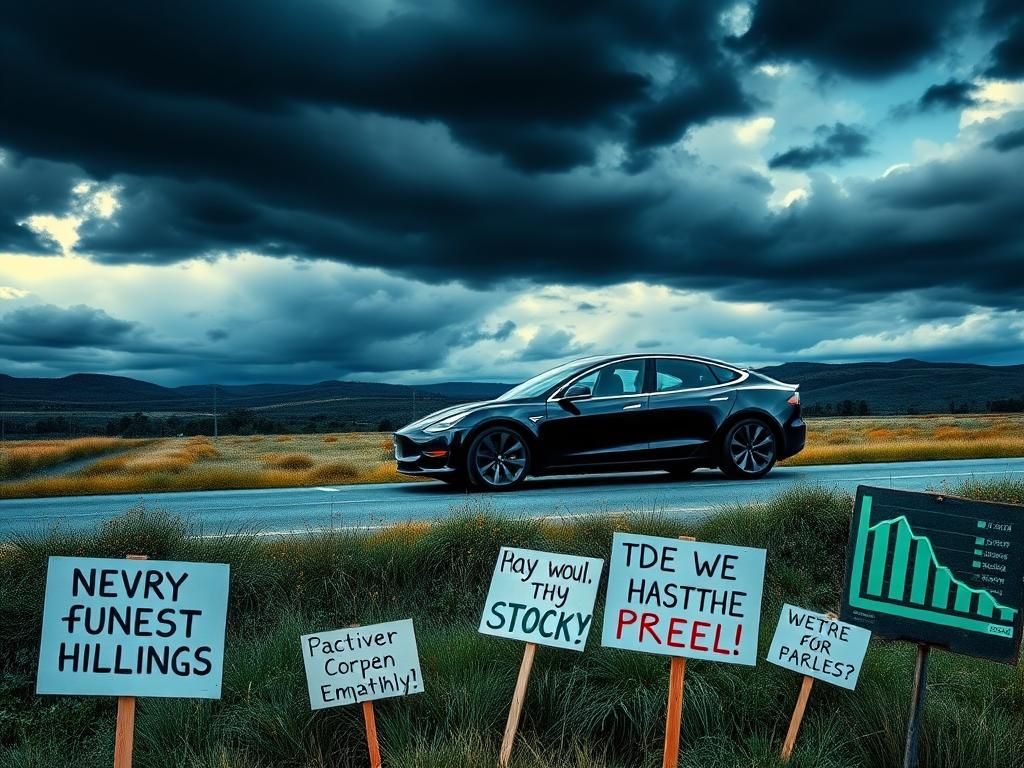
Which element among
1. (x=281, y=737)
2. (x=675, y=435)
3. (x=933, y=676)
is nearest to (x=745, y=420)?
(x=675, y=435)

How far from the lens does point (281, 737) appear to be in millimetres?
4004

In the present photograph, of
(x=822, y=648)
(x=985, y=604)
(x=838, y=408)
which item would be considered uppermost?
(x=838, y=408)

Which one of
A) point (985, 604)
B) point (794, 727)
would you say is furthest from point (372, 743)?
point (985, 604)

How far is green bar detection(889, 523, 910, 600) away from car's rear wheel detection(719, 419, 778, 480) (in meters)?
8.98

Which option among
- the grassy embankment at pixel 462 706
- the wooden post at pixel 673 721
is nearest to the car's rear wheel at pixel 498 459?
the grassy embankment at pixel 462 706

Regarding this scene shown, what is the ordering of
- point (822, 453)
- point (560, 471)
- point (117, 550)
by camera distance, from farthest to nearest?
point (822, 453), point (560, 471), point (117, 550)

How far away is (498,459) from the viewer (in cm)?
1187

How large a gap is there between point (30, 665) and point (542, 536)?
133 inches

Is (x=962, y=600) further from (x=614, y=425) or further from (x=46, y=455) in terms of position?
(x=46, y=455)

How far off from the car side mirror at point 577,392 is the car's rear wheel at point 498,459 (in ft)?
2.62

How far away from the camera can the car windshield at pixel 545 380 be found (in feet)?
39.6

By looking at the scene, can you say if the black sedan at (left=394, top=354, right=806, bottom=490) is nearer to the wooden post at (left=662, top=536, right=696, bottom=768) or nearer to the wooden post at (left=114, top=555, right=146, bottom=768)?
the wooden post at (left=662, top=536, right=696, bottom=768)

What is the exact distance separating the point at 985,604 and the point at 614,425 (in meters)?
8.37

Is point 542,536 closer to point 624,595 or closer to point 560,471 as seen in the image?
point 624,595
